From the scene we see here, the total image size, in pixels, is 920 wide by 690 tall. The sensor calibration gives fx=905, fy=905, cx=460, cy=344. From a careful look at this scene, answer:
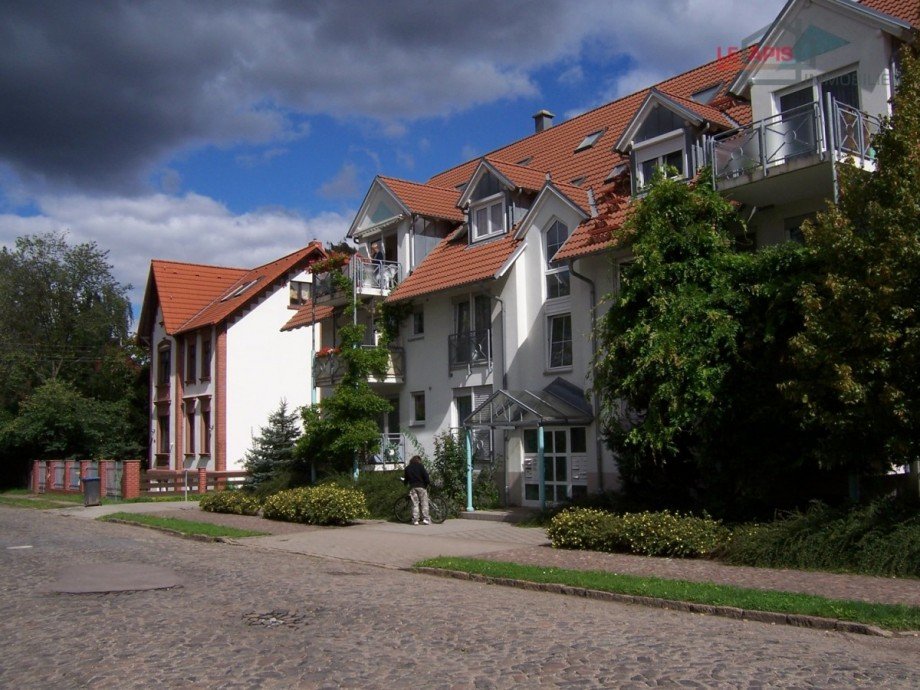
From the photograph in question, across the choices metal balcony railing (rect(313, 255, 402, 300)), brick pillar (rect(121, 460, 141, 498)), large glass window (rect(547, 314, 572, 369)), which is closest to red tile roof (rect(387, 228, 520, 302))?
metal balcony railing (rect(313, 255, 402, 300))

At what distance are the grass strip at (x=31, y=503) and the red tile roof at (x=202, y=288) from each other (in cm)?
947


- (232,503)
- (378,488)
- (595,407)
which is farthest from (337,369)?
(595,407)

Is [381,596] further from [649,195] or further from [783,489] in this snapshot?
[649,195]

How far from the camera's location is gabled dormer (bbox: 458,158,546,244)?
25188 mm

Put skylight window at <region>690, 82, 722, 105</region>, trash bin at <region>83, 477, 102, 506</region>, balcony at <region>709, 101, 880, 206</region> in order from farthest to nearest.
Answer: trash bin at <region>83, 477, 102, 506</region>
skylight window at <region>690, 82, 722, 105</region>
balcony at <region>709, 101, 880, 206</region>

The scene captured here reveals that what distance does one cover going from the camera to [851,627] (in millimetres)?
9055

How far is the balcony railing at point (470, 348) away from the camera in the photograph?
81.6 ft

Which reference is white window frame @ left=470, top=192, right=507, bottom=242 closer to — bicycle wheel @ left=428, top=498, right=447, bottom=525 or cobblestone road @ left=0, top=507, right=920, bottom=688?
bicycle wheel @ left=428, top=498, right=447, bottom=525

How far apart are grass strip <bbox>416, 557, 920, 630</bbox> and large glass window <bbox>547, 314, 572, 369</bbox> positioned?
9.16 meters

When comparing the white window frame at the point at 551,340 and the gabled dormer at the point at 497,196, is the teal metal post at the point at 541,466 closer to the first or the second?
the white window frame at the point at 551,340

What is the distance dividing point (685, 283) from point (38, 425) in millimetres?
32828

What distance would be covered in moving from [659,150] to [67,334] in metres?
39.6

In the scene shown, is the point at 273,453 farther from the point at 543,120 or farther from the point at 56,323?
the point at 56,323

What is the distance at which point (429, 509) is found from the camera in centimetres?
2095
